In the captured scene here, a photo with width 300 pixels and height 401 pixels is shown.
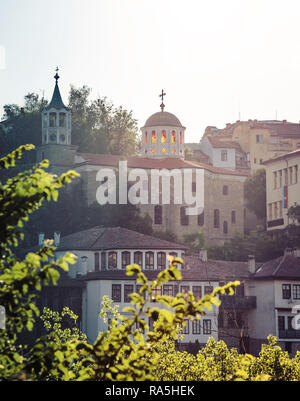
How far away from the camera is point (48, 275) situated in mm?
7945

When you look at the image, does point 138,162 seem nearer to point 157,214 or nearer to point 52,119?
point 157,214

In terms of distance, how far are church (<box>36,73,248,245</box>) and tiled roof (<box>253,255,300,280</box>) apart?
18000 mm

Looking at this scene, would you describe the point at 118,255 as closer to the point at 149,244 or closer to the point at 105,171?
the point at 149,244

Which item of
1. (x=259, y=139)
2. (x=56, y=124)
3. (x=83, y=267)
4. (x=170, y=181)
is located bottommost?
(x=83, y=267)

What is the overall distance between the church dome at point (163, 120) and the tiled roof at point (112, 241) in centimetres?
2479

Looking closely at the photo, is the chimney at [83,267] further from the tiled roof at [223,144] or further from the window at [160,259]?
the tiled roof at [223,144]

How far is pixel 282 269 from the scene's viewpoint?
188 feet

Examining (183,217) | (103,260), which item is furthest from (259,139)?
(103,260)

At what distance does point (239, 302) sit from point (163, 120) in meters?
34.2

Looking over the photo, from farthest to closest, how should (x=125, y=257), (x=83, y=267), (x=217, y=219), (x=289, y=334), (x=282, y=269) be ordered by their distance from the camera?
(x=217, y=219) < (x=83, y=267) < (x=125, y=257) < (x=282, y=269) < (x=289, y=334)

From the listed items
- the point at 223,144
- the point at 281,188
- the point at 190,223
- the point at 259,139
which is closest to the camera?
the point at 281,188

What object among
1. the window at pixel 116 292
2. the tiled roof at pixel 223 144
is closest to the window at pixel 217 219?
the tiled roof at pixel 223 144

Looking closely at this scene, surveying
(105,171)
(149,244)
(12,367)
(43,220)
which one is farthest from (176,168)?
(12,367)

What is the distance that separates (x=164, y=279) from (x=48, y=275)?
113 cm
